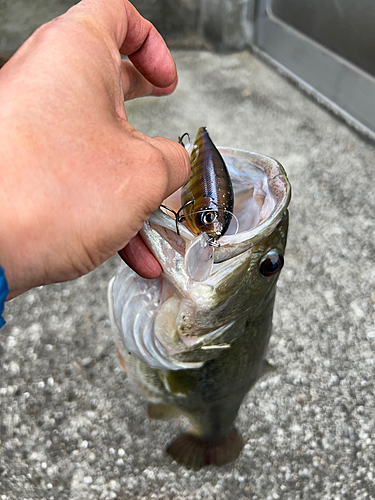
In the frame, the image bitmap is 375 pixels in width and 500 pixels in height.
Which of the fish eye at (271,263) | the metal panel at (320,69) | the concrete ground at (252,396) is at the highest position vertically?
the fish eye at (271,263)

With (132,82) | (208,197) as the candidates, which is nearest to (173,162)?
(208,197)

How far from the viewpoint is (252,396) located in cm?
202

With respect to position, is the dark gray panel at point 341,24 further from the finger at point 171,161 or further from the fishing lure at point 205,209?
the finger at point 171,161

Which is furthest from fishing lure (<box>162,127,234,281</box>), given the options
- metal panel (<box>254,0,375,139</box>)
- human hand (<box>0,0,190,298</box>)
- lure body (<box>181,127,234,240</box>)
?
metal panel (<box>254,0,375,139</box>)

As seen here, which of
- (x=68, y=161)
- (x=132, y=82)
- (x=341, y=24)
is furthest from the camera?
(x=341, y=24)

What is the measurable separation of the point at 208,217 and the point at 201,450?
1138 mm

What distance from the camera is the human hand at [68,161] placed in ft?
2.48

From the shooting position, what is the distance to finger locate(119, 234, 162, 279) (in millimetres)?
1055

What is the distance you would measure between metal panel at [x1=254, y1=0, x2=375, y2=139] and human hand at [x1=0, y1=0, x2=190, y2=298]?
3089 millimetres

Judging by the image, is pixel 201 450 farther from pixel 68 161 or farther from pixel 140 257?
pixel 68 161

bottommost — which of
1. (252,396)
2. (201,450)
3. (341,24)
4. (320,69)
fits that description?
(252,396)

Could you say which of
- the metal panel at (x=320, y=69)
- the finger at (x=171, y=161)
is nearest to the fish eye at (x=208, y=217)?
the finger at (x=171, y=161)

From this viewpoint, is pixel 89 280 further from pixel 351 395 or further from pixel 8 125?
pixel 8 125

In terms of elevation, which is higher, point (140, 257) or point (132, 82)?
point (132, 82)
